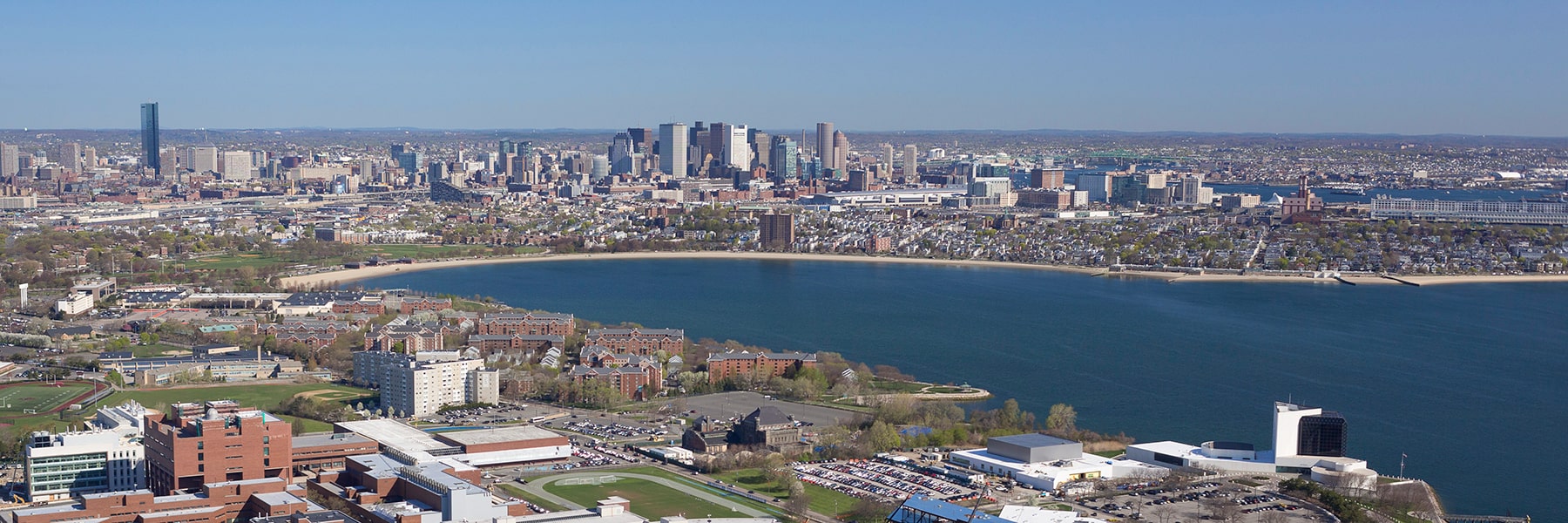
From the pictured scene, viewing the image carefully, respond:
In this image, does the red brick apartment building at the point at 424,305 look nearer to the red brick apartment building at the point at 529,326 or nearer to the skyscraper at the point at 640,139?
the red brick apartment building at the point at 529,326

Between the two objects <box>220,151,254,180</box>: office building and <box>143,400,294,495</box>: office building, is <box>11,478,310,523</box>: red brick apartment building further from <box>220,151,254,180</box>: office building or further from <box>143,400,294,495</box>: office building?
<box>220,151,254,180</box>: office building

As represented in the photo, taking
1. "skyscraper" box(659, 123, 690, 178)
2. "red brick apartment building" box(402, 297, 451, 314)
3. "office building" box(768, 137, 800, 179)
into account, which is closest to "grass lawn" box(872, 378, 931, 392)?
"red brick apartment building" box(402, 297, 451, 314)

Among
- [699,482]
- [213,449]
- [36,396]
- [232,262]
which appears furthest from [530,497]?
[232,262]

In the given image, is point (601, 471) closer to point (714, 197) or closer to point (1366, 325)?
point (1366, 325)

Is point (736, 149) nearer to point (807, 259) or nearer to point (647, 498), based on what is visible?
point (807, 259)

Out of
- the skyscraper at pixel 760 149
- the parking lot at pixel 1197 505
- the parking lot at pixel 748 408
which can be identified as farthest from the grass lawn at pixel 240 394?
the skyscraper at pixel 760 149

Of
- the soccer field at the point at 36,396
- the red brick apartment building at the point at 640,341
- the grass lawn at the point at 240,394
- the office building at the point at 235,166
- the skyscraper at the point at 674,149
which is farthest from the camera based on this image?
the skyscraper at the point at 674,149

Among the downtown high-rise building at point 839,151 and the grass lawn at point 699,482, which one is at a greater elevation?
the downtown high-rise building at point 839,151
